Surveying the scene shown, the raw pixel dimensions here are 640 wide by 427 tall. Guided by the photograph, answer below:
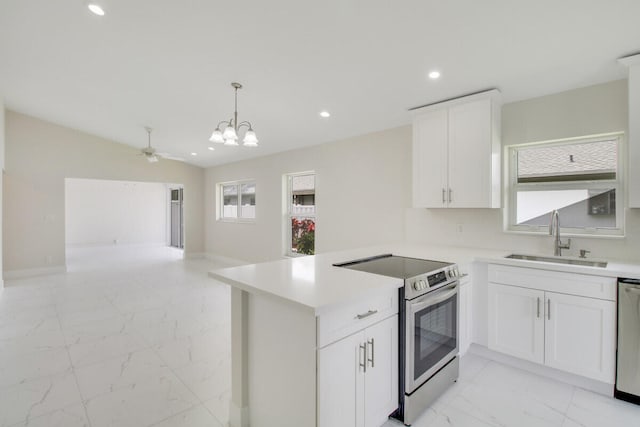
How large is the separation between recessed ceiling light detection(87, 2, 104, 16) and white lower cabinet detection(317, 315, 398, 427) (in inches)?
118

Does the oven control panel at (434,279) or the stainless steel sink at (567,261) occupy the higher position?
the stainless steel sink at (567,261)

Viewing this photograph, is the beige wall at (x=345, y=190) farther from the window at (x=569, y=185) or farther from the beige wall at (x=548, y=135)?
the window at (x=569, y=185)

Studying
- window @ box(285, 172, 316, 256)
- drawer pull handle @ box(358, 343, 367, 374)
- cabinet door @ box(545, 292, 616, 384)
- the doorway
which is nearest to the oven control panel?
drawer pull handle @ box(358, 343, 367, 374)

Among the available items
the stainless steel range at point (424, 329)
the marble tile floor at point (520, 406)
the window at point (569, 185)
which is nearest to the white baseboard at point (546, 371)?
the marble tile floor at point (520, 406)

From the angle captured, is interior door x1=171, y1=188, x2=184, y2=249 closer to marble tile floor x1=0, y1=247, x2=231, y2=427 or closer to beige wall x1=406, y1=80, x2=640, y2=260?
marble tile floor x1=0, y1=247, x2=231, y2=427

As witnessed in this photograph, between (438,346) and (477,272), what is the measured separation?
91 centimetres

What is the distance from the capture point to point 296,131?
4391mm

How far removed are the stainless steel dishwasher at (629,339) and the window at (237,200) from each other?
5.78 m

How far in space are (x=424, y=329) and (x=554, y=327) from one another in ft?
3.77

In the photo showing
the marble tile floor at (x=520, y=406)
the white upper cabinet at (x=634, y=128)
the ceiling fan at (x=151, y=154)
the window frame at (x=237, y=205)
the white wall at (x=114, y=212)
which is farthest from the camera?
the white wall at (x=114, y=212)

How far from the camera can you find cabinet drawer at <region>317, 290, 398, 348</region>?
1.38m

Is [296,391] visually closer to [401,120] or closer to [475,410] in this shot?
[475,410]

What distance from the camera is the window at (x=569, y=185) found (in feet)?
8.35

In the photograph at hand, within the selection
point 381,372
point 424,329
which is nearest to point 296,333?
point 381,372
